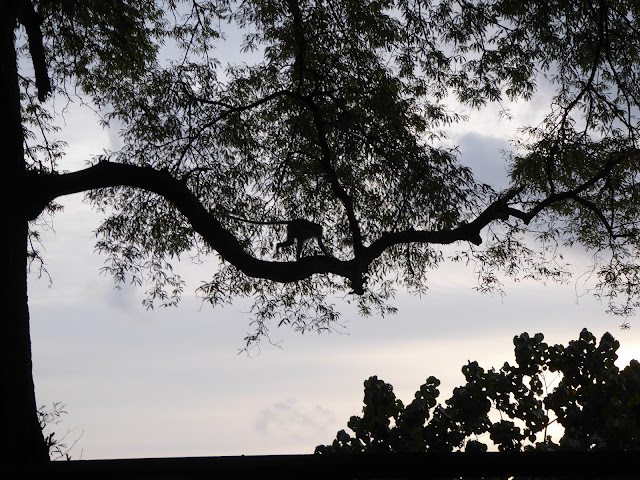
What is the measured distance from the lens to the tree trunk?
21.4ft

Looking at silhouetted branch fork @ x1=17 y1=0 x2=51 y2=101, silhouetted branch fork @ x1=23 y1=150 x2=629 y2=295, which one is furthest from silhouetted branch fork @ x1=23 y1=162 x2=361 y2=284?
silhouetted branch fork @ x1=17 y1=0 x2=51 y2=101

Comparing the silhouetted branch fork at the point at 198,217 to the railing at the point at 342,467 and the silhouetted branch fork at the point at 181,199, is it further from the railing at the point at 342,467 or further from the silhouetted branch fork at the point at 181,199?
the railing at the point at 342,467

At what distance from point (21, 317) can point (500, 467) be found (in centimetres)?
541

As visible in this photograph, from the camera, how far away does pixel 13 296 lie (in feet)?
22.3

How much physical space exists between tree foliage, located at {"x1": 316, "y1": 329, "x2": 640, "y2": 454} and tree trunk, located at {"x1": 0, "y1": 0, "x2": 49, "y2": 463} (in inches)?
127

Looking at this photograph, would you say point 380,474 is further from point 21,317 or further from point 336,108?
point 336,108

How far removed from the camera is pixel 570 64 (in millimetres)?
10648

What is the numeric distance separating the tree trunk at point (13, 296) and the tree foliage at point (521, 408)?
10.6 ft

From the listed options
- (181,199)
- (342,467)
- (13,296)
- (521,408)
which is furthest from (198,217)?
(342,467)

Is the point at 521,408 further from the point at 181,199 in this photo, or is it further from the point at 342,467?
the point at 181,199

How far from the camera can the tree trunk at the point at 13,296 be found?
652 centimetres

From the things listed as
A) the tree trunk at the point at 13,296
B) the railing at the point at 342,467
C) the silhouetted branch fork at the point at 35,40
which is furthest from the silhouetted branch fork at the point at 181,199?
the railing at the point at 342,467

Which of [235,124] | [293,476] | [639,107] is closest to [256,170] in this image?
[235,124]

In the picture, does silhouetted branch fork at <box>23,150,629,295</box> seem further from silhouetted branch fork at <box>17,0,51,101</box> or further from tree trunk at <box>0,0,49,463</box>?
silhouetted branch fork at <box>17,0,51,101</box>
